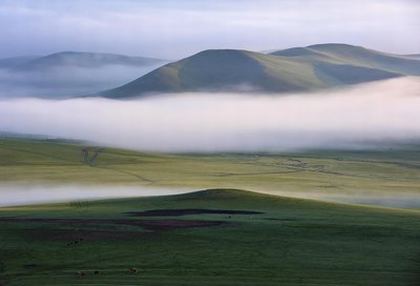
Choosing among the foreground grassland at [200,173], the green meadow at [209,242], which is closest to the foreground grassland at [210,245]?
the green meadow at [209,242]

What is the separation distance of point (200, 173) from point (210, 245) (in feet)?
334

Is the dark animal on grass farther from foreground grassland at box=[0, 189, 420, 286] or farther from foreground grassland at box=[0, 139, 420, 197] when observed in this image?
foreground grassland at box=[0, 139, 420, 197]

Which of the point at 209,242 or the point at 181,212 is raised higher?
the point at 181,212

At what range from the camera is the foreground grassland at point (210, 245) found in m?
48.5

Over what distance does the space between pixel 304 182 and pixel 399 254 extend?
8713 cm

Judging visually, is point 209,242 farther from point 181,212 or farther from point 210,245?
point 181,212

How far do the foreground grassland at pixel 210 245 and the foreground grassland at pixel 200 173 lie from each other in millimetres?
47879

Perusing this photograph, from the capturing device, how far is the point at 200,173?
161m

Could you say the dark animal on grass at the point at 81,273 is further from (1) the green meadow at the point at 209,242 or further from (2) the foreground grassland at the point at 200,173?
(2) the foreground grassland at the point at 200,173

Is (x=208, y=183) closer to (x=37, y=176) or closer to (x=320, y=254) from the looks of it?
(x=37, y=176)

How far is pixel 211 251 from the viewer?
56906mm

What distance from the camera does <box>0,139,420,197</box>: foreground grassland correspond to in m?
136

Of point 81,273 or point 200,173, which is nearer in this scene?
point 81,273

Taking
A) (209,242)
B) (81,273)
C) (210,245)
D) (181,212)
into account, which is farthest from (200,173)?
(81,273)
